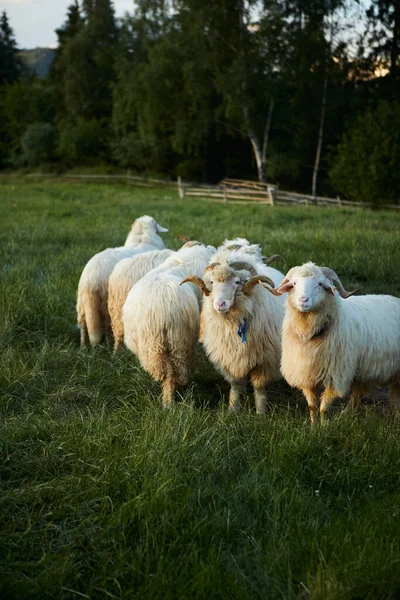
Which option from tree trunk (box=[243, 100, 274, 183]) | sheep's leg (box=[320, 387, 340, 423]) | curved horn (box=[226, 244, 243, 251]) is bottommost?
sheep's leg (box=[320, 387, 340, 423])

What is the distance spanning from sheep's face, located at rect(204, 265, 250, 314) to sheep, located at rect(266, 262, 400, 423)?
0.46 meters

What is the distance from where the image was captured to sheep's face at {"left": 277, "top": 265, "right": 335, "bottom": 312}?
4.19 metres

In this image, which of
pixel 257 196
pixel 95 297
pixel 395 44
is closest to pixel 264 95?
pixel 257 196

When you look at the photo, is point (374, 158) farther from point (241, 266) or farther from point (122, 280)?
point (241, 266)

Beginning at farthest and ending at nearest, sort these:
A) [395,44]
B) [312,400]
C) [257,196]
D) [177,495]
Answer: [395,44] < [257,196] < [312,400] < [177,495]

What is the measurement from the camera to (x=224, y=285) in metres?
4.76

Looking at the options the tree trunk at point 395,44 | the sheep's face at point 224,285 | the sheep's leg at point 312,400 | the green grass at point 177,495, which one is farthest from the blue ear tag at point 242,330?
the tree trunk at point 395,44

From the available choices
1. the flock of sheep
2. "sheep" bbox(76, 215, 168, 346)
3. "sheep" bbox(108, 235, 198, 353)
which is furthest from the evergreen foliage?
the flock of sheep

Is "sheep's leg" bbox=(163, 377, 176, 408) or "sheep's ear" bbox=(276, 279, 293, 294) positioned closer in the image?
"sheep's ear" bbox=(276, 279, 293, 294)

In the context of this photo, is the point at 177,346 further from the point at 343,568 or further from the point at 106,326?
the point at 343,568

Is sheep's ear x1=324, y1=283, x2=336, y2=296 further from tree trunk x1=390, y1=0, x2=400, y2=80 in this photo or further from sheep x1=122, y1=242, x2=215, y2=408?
tree trunk x1=390, y1=0, x2=400, y2=80

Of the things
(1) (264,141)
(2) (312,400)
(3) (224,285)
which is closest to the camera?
(2) (312,400)

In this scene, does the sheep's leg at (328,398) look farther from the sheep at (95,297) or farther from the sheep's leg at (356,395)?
the sheep at (95,297)

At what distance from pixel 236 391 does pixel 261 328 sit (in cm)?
59
